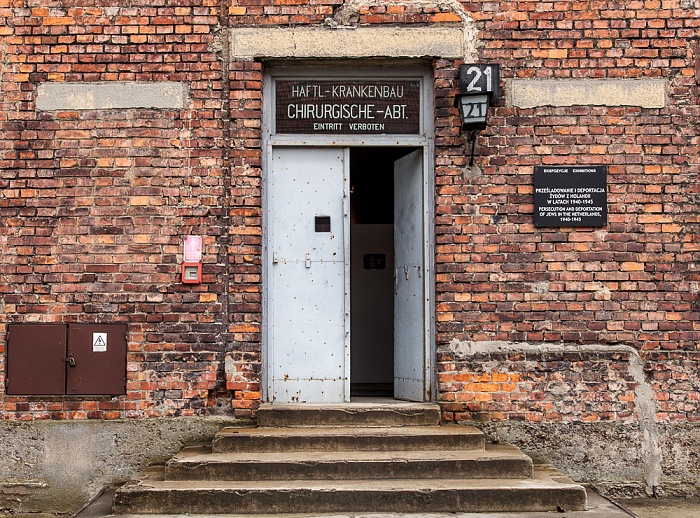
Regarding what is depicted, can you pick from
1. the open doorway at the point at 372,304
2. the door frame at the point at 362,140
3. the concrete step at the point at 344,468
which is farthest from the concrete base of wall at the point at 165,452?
the open doorway at the point at 372,304

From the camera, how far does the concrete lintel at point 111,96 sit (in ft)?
21.6

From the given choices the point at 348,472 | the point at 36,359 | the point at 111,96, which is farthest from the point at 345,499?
the point at 111,96

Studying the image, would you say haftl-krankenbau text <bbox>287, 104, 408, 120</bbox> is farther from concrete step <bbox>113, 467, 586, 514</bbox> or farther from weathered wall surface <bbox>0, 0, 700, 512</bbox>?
concrete step <bbox>113, 467, 586, 514</bbox>

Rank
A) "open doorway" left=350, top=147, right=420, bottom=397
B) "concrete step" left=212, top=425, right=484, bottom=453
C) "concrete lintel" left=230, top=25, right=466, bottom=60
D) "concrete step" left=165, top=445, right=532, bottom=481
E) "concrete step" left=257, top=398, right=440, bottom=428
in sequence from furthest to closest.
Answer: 1. "open doorway" left=350, top=147, right=420, bottom=397
2. "concrete lintel" left=230, top=25, right=466, bottom=60
3. "concrete step" left=257, top=398, right=440, bottom=428
4. "concrete step" left=212, top=425, right=484, bottom=453
5. "concrete step" left=165, top=445, right=532, bottom=481

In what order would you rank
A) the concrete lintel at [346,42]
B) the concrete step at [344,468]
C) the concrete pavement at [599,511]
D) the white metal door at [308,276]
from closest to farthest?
the concrete pavement at [599,511] < the concrete step at [344,468] < the concrete lintel at [346,42] < the white metal door at [308,276]

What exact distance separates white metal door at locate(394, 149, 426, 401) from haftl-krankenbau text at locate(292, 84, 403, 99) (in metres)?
0.57

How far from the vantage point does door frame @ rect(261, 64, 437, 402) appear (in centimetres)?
670

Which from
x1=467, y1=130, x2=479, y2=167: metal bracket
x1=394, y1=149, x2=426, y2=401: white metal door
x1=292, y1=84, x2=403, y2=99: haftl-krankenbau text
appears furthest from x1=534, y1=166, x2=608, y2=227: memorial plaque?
x1=292, y1=84, x2=403, y2=99: haftl-krankenbau text

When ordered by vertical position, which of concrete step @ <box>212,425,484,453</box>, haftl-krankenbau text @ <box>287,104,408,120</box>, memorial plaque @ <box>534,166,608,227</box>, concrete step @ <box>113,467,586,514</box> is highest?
haftl-krankenbau text @ <box>287,104,408,120</box>

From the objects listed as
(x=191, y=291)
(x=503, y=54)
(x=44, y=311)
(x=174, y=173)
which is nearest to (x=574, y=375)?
(x=503, y=54)

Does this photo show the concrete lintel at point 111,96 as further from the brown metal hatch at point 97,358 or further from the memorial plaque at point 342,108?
the brown metal hatch at point 97,358

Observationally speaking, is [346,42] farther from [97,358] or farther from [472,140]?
[97,358]

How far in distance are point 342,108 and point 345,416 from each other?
264cm

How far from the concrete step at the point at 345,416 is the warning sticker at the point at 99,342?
1.41m
